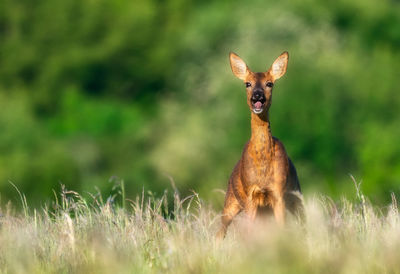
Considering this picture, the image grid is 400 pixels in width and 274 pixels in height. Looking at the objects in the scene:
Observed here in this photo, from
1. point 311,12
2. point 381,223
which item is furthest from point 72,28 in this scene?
point 381,223

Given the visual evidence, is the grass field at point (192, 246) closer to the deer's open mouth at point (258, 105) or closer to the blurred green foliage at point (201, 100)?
the deer's open mouth at point (258, 105)

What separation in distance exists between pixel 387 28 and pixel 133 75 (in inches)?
789

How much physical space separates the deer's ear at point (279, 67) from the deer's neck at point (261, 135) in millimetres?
538

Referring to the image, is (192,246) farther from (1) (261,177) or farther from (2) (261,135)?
(2) (261,135)

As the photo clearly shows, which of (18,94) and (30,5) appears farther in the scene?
(30,5)

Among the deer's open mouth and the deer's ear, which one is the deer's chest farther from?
the deer's ear

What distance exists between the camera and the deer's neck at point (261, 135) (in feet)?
30.5

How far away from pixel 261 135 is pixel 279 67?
884 mm

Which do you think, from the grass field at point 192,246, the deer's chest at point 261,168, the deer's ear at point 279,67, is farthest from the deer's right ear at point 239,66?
the grass field at point 192,246

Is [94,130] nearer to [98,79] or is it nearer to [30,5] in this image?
[98,79]

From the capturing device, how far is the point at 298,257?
7.20 m

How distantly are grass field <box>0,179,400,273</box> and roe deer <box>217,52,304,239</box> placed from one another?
0.47 meters

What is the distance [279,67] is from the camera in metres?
9.88

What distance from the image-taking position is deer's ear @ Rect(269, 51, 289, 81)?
9836 millimetres
